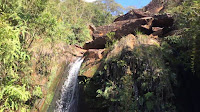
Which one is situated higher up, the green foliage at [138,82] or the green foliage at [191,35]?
the green foliage at [191,35]

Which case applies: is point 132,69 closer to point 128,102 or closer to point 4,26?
point 128,102

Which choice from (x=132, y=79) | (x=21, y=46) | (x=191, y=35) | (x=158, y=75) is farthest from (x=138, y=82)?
(x=21, y=46)

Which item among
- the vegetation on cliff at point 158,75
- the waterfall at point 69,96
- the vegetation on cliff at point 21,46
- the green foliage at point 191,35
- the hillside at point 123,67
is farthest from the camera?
the waterfall at point 69,96

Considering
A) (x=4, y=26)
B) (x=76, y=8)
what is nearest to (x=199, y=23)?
(x=4, y=26)

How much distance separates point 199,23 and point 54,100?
264 inches

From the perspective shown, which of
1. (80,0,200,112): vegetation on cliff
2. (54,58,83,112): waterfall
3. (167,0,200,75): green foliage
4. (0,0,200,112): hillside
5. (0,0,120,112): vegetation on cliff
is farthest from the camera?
(54,58,83,112): waterfall

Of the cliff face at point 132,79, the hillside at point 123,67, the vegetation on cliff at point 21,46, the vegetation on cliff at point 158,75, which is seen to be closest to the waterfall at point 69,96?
the hillside at point 123,67

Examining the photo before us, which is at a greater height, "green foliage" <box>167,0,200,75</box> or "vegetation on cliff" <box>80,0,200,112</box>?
"green foliage" <box>167,0,200,75</box>

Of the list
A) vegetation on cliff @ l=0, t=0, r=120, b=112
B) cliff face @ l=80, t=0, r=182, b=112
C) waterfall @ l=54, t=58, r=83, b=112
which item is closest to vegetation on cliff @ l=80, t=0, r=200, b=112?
cliff face @ l=80, t=0, r=182, b=112

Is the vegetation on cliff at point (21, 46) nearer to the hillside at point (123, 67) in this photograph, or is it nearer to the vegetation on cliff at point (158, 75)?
the hillside at point (123, 67)

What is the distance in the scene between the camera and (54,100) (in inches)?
310

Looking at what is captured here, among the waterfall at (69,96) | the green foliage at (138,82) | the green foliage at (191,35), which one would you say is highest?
the green foliage at (191,35)

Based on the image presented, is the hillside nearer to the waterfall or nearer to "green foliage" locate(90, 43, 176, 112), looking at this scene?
"green foliage" locate(90, 43, 176, 112)

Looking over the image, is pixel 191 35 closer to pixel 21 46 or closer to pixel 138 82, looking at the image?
pixel 138 82
